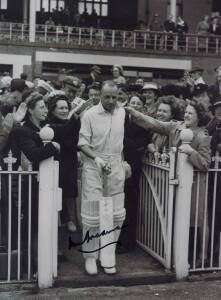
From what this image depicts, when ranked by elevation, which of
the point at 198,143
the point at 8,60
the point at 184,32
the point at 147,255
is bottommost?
the point at 147,255

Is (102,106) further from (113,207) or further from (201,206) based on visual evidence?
(201,206)

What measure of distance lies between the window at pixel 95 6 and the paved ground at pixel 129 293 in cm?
2121

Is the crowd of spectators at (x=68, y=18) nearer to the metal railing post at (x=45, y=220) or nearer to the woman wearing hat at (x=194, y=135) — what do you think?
the woman wearing hat at (x=194, y=135)

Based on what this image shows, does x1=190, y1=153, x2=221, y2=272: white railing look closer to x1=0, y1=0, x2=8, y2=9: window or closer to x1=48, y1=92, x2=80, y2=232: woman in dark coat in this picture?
x1=48, y1=92, x2=80, y2=232: woman in dark coat

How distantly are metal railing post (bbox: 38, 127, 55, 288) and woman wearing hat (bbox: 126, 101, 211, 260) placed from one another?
46.1 inches

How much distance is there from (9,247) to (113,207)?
3.49 feet

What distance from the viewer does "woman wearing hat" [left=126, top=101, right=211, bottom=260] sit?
5.10m

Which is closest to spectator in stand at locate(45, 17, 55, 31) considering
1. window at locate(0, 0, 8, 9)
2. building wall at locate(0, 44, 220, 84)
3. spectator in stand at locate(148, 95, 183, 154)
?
building wall at locate(0, 44, 220, 84)

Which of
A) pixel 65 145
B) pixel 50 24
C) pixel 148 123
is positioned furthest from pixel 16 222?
Result: pixel 50 24

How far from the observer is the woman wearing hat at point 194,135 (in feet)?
16.7

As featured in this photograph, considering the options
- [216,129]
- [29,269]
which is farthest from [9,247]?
[216,129]

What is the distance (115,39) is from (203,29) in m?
4.04

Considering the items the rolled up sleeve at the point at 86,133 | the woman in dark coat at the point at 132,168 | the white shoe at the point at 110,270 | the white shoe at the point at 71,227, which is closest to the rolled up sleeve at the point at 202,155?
the woman in dark coat at the point at 132,168

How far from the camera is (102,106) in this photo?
509 centimetres
